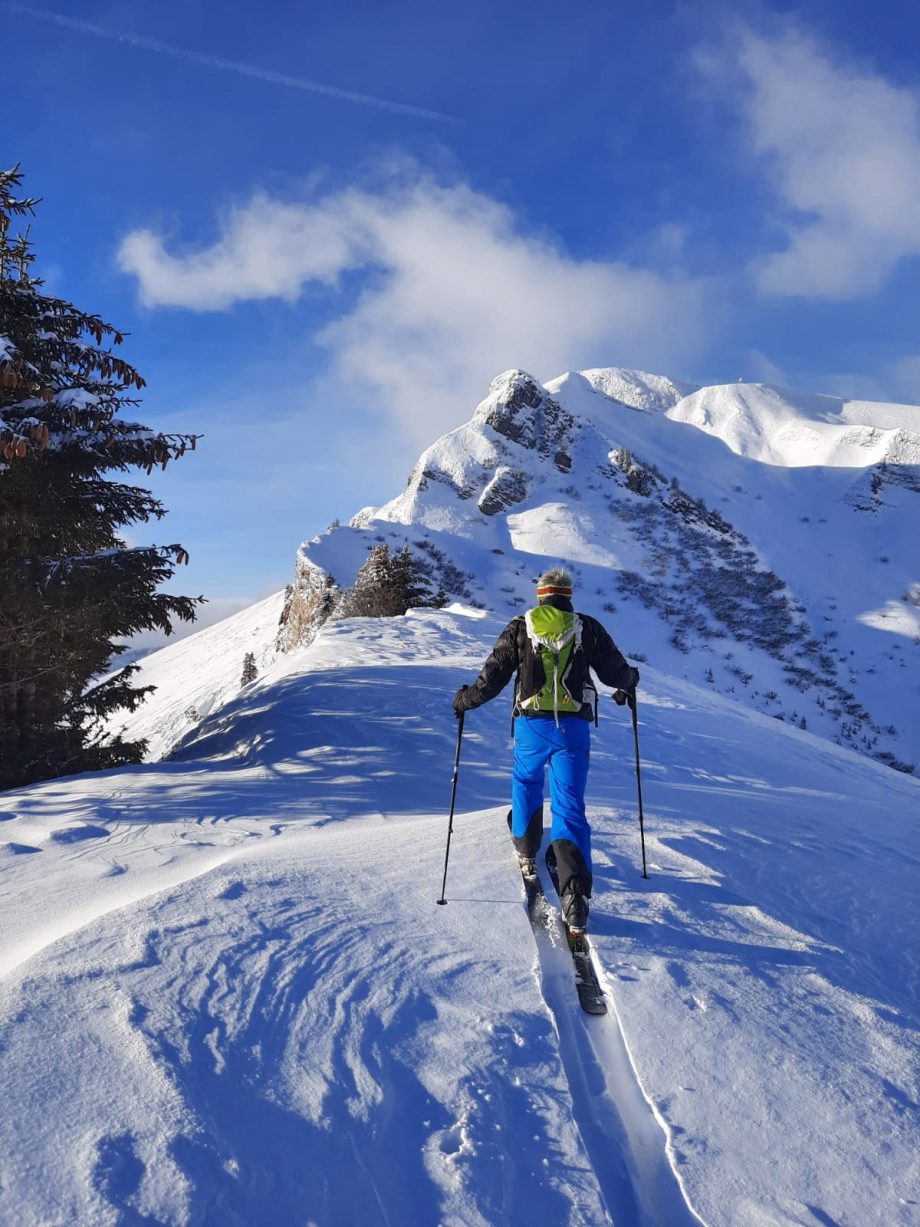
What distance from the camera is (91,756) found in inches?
403

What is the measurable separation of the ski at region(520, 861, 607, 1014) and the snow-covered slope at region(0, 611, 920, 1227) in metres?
0.07

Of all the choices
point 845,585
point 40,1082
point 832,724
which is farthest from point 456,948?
point 845,585

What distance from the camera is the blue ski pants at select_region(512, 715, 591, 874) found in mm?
4070

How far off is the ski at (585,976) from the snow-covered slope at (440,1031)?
2.6 inches

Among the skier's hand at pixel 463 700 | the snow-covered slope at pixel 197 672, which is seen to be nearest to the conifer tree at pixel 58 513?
the skier's hand at pixel 463 700

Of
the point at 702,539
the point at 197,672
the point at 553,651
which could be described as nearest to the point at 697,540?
the point at 702,539

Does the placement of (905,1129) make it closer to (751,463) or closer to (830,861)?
(830,861)

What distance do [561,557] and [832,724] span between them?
15733 millimetres

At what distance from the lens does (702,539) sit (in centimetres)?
4047

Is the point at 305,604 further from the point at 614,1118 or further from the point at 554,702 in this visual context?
the point at 614,1118

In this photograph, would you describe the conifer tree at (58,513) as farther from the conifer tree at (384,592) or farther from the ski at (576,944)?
the conifer tree at (384,592)

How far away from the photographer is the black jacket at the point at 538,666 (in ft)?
14.1

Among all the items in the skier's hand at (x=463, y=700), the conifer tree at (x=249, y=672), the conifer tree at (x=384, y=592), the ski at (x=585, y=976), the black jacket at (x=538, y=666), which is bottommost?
the ski at (x=585, y=976)

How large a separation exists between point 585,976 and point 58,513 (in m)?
7.72
